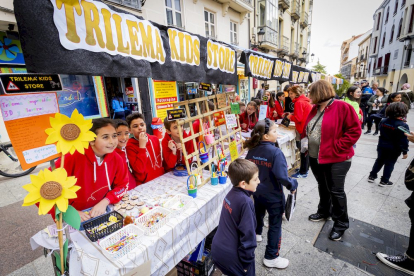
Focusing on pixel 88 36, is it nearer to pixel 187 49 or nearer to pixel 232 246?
pixel 187 49

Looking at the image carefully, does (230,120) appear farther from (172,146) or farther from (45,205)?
(45,205)

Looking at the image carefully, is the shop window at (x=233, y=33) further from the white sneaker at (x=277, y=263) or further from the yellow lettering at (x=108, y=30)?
the white sneaker at (x=277, y=263)

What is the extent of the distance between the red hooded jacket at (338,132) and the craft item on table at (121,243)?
240 cm

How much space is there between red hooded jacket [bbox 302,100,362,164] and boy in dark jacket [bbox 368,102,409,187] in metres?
1.89

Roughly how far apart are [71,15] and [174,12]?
7.86 meters

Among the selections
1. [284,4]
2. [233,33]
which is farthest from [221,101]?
[284,4]

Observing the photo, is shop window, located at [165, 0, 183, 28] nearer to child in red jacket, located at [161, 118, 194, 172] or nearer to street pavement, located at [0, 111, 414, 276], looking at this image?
child in red jacket, located at [161, 118, 194, 172]

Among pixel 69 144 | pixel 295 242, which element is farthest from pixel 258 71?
pixel 69 144

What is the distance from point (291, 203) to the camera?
2.16 meters

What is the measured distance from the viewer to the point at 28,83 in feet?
4.34

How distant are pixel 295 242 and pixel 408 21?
2882cm

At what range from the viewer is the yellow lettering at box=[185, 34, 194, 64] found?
7.73 feet

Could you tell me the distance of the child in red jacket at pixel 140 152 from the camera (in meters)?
2.45

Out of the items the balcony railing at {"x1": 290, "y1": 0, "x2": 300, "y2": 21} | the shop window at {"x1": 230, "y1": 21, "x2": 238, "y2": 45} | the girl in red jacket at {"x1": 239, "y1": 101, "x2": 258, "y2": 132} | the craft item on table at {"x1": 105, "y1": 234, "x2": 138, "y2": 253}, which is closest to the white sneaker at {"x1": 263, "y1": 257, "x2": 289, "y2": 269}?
the craft item on table at {"x1": 105, "y1": 234, "x2": 138, "y2": 253}
